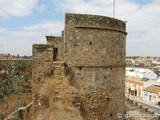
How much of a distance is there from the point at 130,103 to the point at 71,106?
11086mm

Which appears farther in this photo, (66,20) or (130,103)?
(130,103)

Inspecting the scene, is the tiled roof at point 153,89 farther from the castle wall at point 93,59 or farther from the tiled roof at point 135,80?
the castle wall at point 93,59

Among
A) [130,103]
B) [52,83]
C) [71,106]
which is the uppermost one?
[52,83]

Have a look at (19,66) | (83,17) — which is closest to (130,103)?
(19,66)

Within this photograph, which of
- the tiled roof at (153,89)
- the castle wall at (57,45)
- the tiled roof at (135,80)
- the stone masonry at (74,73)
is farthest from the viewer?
the tiled roof at (135,80)

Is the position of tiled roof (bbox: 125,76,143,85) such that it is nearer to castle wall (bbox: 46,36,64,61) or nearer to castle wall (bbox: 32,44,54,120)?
castle wall (bbox: 46,36,64,61)

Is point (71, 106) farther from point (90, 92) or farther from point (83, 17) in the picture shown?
point (83, 17)

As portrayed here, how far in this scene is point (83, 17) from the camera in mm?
9562

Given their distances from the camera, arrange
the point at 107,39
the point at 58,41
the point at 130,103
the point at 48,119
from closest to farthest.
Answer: the point at 48,119 < the point at 107,39 < the point at 58,41 < the point at 130,103

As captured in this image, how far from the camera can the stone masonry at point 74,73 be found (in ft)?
31.0

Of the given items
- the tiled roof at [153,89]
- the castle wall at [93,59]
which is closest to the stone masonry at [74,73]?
the castle wall at [93,59]

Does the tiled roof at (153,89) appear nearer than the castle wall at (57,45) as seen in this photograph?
No

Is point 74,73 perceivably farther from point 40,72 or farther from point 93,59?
point 40,72

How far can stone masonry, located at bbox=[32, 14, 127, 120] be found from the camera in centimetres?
944
